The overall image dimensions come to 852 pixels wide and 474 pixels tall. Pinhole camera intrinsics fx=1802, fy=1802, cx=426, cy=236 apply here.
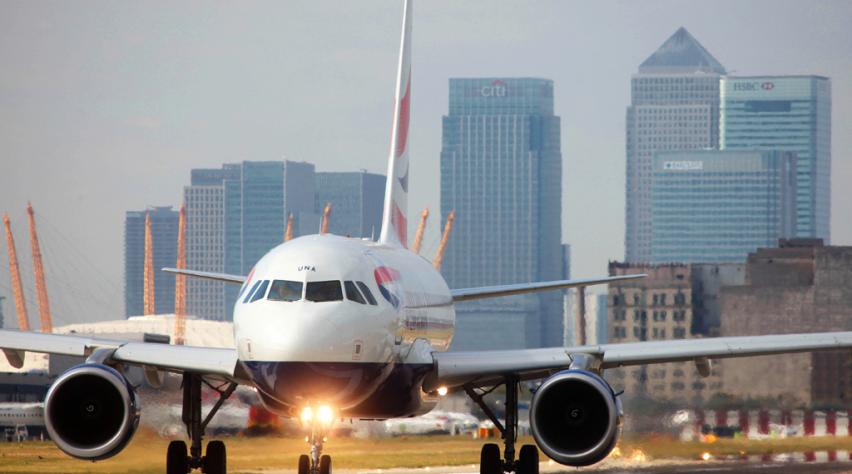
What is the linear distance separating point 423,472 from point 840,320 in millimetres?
143202

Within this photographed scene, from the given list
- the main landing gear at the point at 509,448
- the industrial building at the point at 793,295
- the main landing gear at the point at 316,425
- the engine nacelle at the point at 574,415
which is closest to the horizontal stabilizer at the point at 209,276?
the main landing gear at the point at 316,425

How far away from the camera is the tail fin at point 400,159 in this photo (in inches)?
1666

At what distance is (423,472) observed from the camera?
42156 mm

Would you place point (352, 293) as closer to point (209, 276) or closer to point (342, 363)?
point (342, 363)

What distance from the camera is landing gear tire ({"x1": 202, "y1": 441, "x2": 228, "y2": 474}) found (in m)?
32.7

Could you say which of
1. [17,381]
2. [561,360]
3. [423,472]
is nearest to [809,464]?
[423,472]

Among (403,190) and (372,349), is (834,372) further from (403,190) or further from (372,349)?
(372,349)

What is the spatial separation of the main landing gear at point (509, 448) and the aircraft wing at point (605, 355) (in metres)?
0.52

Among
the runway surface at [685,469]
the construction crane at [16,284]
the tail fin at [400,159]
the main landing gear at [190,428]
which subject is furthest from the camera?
the construction crane at [16,284]

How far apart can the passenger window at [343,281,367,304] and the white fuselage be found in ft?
0.07

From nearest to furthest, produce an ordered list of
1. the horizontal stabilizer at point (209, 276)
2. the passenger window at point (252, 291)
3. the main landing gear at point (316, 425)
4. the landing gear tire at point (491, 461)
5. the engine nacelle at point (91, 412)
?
1. the passenger window at point (252, 291)
2. the main landing gear at point (316, 425)
3. the engine nacelle at point (91, 412)
4. the landing gear tire at point (491, 461)
5. the horizontal stabilizer at point (209, 276)

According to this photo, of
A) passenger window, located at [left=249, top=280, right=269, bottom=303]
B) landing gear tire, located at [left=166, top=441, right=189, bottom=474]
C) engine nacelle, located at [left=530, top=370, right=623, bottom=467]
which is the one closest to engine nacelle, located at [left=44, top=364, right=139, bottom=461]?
landing gear tire, located at [left=166, top=441, right=189, bottom=474]

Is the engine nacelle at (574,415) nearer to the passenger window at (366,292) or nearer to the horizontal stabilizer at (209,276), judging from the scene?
the passenger window at (366,292)

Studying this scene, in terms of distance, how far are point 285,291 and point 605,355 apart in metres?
6.99
